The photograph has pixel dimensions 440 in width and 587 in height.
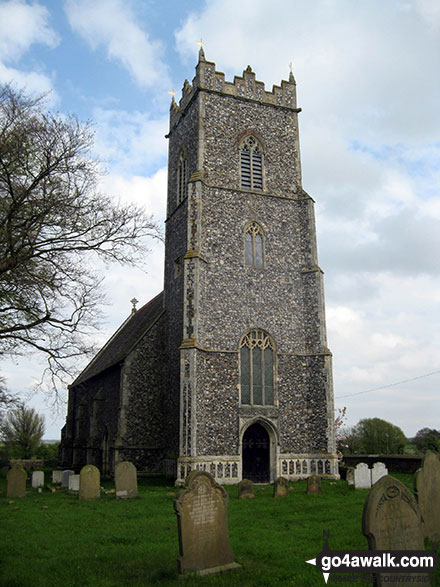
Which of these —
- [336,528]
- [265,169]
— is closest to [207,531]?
[336,528]

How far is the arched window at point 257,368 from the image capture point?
60.0ft

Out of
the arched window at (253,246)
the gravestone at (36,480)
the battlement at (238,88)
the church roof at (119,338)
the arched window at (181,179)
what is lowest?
the gravestone at (36,480)

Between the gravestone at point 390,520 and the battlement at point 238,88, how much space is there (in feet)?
62.4

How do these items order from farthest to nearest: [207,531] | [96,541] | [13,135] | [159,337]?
1. [159,337]
2. [13,135]
3. [96,541]
4. [207,531]

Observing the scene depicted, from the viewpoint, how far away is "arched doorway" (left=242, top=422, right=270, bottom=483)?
59.4ft

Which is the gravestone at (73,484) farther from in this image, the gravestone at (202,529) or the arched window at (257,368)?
the gravestone at (202,529)

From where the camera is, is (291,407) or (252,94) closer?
(291,407)

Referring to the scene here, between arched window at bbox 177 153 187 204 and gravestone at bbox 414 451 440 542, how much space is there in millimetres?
16048

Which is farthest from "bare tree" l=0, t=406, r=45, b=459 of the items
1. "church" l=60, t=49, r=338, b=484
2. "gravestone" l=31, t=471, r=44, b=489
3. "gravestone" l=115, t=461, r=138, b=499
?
"gravestone" l=115, t=461, r=138, b=499

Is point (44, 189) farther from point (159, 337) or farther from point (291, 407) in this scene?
point (291, 407)

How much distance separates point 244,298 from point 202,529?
1303 centimetres

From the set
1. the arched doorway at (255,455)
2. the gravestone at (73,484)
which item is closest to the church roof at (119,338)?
the arched doorway at (255,455)

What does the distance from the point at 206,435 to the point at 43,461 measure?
2218cm

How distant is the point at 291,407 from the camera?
731 inches
